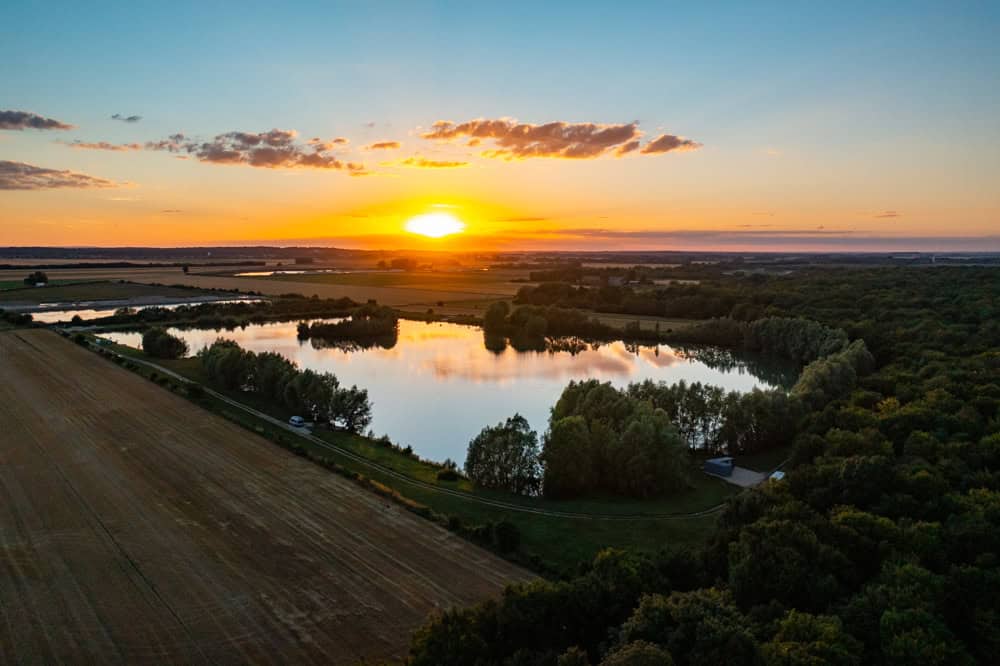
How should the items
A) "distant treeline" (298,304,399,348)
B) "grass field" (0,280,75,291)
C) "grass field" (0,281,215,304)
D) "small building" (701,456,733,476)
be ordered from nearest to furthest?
1. "small building" (701,456,733,476)
2. "distant treeline" (298,304,399,348)
3. "grass field" (0,281,215,304)
4. "grass field" (0,280,75,291)

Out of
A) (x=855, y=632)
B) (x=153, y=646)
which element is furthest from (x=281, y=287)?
(x=855, y=632)

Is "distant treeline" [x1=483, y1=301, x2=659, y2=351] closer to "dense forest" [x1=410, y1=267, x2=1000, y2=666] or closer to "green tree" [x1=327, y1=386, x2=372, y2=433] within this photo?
"green tree" [x1=327, y1=386, x2=372, y2=433]

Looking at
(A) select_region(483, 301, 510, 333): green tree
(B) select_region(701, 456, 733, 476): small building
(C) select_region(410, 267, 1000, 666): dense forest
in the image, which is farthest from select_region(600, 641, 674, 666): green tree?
(A) select_region(483, 301, 510, 333): green tree

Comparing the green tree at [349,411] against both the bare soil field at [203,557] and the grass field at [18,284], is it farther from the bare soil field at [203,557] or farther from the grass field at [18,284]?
the grass field at [18,284]

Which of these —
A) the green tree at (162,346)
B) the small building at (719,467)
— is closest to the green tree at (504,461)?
the small building at (719,467)

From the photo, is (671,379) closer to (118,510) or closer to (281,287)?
(118,510)

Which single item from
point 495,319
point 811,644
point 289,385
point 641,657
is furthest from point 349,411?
point 495,319

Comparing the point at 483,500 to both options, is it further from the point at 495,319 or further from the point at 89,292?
the point at 89,292

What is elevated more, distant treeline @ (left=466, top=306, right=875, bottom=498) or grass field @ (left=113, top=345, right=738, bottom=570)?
distant treeline @ (left=466, top=306, right=875, bottom=498)
